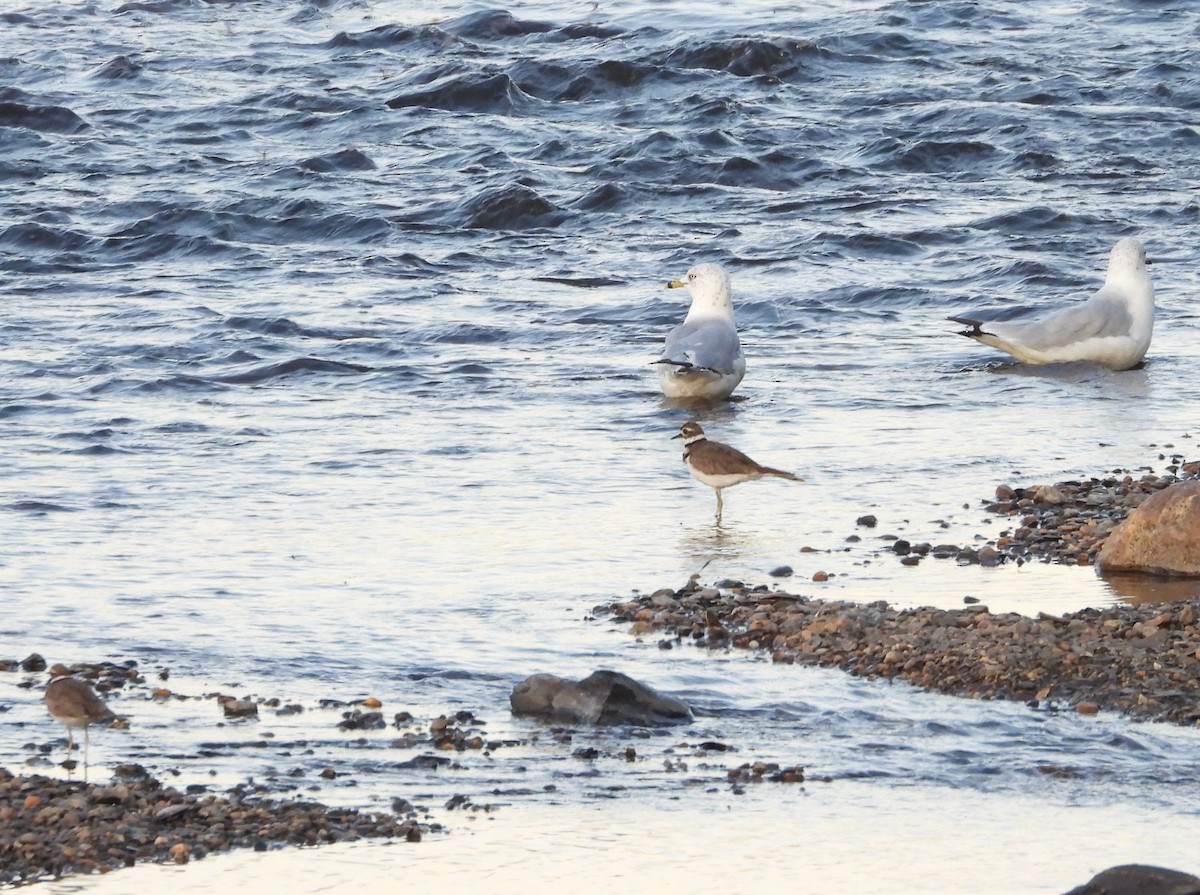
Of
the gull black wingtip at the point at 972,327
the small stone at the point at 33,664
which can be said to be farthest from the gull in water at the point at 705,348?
the small stone at the point at 33,664

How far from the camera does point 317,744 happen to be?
19.4 ft

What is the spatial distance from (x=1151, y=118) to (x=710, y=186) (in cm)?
414

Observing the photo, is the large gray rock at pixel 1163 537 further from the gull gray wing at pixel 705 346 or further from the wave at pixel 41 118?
the wave at pixel 41 118

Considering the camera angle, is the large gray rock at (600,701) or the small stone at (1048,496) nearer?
the large gray rock at (600,701)

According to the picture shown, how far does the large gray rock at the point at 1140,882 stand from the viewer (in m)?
4.45

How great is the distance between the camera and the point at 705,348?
11469 millimetres

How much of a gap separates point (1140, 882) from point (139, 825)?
7.42 feet

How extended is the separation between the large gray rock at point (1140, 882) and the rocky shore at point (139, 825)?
1.58 m

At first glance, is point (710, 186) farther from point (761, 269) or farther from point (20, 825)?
point (20, 825)

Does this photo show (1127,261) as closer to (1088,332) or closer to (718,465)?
(1088,332)

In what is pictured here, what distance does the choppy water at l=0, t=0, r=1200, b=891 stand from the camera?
228 inches

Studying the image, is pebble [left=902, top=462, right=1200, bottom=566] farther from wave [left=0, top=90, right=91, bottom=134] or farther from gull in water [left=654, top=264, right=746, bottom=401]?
wave [left=0, top=90, right=91, bottom=134]

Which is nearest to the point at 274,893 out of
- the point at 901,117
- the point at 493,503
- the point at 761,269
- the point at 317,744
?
the point at 317,744

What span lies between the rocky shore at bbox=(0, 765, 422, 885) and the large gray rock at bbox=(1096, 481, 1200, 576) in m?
3.17
